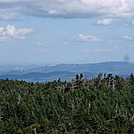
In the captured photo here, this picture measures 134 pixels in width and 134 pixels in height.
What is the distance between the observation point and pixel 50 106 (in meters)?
134

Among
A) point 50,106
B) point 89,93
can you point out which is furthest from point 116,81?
→ point 50,106

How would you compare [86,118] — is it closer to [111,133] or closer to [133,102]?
[111,133]

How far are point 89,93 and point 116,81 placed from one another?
30.7 metres

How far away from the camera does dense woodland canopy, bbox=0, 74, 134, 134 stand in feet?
333

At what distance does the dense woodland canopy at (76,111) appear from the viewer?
101625 mm

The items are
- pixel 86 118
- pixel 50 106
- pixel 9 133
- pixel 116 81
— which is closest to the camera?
pixel 9 133

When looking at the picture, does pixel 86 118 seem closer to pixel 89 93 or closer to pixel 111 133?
pixel 111 133

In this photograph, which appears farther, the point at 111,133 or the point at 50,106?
the point at 50,106

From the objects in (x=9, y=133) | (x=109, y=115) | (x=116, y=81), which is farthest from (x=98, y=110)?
(x=116, y=81)

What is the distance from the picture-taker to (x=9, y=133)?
102125mm

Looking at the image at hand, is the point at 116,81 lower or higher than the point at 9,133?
higher

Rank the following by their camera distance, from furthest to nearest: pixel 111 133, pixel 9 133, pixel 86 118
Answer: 1. pixel 86 118
2. pixel 9 133
3. pixel 111 133

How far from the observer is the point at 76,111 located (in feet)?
395

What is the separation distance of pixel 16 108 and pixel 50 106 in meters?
13.2
